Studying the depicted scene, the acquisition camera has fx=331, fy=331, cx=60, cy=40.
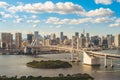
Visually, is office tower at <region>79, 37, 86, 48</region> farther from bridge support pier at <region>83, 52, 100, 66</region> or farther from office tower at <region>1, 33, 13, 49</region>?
bridge support pier at <region>83, 52, 100, 66</region>

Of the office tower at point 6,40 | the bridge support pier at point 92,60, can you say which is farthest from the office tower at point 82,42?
the bridge support pier at point 92,60

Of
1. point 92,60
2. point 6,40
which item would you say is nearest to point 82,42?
point 6,40

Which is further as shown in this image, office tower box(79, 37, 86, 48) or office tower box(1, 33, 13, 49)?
office tower box(79, 37, 86, 48)

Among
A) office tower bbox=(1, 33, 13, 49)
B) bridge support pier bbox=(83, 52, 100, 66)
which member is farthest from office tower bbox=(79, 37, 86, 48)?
bridge support pier bbox=(83, 52, 100, 66)

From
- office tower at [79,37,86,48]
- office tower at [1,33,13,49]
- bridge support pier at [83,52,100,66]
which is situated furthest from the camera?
office tower at [79,37,86,48]

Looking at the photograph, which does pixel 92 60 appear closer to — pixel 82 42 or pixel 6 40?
pixel 82 42

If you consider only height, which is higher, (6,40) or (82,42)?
(6,40)

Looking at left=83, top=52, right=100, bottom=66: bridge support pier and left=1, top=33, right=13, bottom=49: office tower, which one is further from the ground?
left=1, top=33, right=13, bottom=49: office tower

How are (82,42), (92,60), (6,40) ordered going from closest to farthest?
(92,60) < (6,40) < (82,42)
